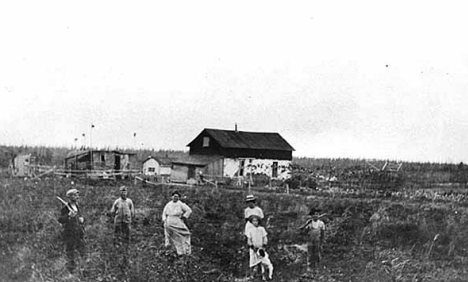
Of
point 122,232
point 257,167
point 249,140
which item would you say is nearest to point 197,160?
point 249,140

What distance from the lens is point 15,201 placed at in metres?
20.9

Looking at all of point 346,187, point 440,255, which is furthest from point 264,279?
point 346,187

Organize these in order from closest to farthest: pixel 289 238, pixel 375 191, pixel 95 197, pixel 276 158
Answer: pixel 289 238
pixel 95 197
pixel 375 191
pixel 276 158

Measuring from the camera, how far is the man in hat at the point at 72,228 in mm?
13773

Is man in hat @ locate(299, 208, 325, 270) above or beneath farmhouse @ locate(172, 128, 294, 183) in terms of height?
beneath

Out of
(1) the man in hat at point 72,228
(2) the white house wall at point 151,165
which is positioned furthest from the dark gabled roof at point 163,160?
(1) the man in hat at point 72,228

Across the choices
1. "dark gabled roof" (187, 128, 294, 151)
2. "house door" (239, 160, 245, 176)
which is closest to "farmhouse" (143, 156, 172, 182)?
"dark gabled roof" (187, 128, 294, 151)

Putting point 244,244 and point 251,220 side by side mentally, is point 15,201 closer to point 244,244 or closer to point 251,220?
point 244,244

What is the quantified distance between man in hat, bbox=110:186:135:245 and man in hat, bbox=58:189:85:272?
3.62 feet

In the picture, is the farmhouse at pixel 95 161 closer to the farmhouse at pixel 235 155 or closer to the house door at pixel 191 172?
the farmhouse at pixel 235 155

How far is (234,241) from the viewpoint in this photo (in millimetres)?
18078

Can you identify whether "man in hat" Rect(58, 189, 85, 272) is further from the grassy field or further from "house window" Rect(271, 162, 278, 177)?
"house window" Rect(271, 162, 278, 177)

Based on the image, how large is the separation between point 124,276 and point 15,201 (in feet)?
28.0

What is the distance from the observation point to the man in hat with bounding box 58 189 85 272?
1377 centimetres
